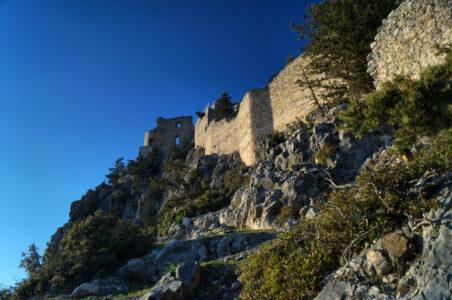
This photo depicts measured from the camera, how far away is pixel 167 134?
180ft

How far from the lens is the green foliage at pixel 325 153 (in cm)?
2003

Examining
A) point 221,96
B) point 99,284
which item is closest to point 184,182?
point 221,96

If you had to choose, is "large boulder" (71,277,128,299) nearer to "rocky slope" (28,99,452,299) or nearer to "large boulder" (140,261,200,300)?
"rocky slope" (28,99,452,299)

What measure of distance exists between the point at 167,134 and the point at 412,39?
147 feet

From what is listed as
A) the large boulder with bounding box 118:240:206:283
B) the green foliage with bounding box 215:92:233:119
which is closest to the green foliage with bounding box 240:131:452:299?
the large boulder with bounding box 118:240:206:283

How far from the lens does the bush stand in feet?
59.5

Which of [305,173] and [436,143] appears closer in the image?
[436,143]

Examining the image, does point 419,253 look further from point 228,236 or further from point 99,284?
point 99,284

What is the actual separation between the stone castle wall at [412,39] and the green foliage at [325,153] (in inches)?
287

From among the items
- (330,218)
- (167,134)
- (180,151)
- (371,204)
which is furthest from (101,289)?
(167,134)

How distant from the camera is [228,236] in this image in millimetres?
16391

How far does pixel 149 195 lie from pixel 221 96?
11605mm

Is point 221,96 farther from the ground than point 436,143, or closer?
farther from the ground

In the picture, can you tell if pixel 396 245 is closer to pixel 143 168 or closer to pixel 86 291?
pixel 86 291
